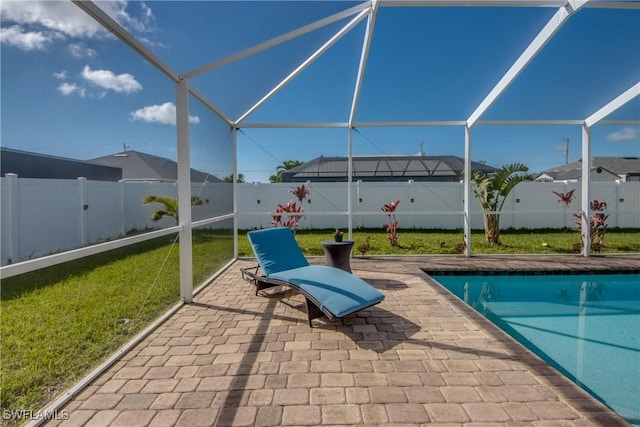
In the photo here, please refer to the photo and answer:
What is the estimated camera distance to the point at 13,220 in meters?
2.30

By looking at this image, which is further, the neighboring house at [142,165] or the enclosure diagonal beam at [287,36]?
the enclosure diagonal beam at [287,36]

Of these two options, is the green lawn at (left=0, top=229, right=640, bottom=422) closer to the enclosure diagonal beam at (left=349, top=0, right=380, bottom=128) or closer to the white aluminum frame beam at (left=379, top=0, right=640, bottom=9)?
the enclosure diagonal beam at (left=349, top=0, right=380, bottom=128)

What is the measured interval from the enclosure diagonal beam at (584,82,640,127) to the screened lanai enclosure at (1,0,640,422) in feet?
0.13

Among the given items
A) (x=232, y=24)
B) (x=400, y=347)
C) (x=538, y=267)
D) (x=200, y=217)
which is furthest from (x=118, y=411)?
(x=538, y=267)

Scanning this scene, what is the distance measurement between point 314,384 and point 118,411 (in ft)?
4.91

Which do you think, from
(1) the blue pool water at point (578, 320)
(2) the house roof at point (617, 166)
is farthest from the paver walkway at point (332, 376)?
(2) the house roof at point (617, 166)

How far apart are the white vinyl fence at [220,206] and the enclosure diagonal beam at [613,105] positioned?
2.10 m

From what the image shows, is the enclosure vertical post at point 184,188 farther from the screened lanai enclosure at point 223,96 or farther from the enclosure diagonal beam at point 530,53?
the enclosure diagonal beam at point 530,53

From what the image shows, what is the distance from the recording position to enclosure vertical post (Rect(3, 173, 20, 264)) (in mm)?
2230

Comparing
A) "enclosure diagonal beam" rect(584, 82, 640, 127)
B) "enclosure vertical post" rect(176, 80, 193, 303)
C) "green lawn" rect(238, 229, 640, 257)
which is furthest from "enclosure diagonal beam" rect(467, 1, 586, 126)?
"enclosure vertical post" rect(176, 80, 193, 303)

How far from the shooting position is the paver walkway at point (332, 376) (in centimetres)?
236

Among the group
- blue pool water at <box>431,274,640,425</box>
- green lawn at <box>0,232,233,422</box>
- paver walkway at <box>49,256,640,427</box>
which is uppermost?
green lawn at <box>0,232,233,422</box>

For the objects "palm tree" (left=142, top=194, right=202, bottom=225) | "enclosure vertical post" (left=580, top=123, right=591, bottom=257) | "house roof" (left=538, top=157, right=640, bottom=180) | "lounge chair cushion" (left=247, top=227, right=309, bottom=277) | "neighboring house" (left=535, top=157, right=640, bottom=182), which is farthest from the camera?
"house roof" (left=538, top=157, right=640, bottom=180)

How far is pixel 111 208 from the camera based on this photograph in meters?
3.22
